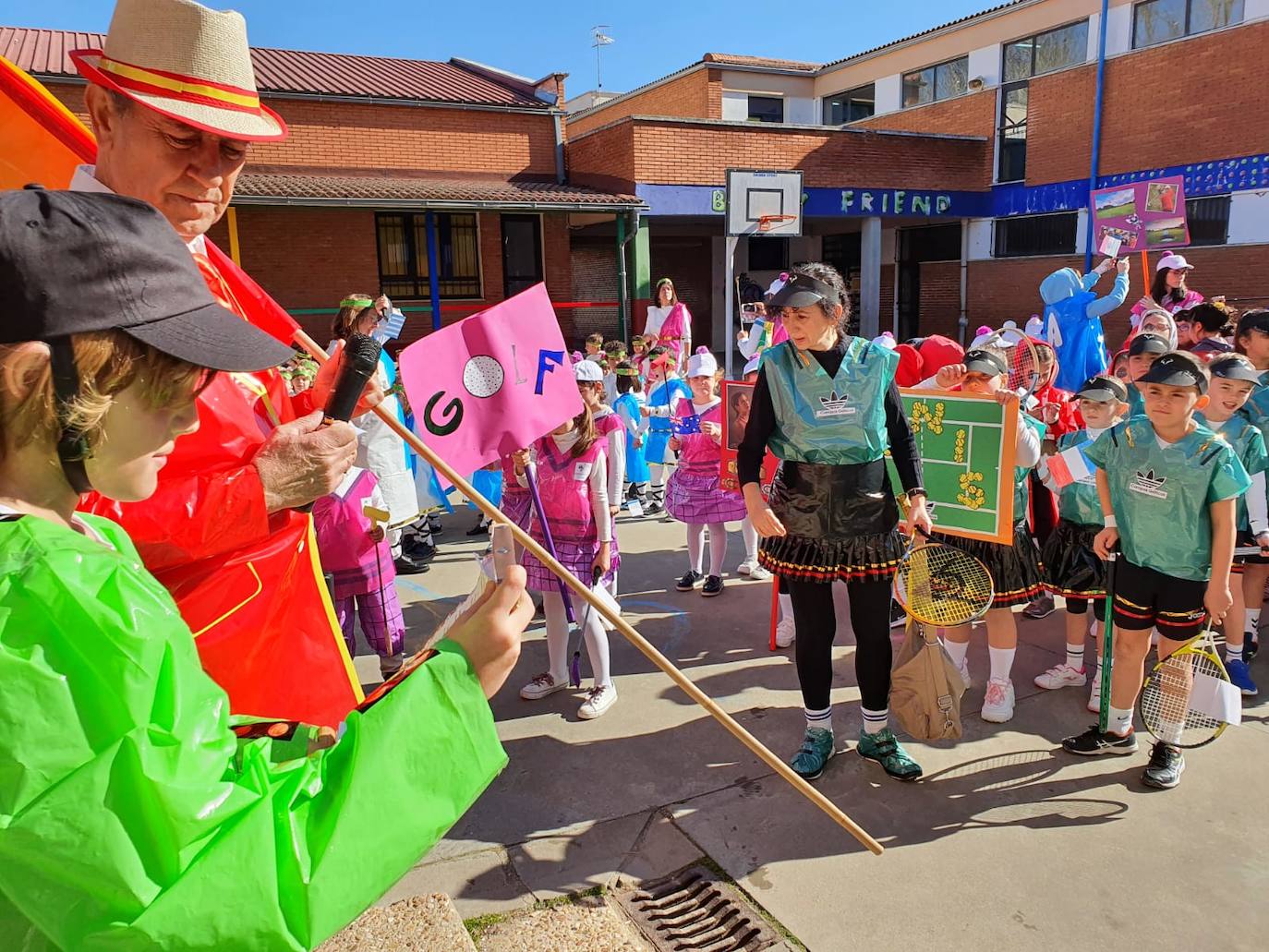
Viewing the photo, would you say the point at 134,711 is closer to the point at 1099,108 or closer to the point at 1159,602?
the point at 1159,602

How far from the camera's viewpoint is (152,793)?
2.75 feet

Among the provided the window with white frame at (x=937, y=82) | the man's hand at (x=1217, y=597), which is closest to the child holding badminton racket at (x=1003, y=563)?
the man's hand at (x=1217, y=597)

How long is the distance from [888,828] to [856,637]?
74 centimetres

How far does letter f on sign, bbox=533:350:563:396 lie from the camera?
11.2ft

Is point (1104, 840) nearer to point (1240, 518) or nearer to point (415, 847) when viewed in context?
point (1240, 518)

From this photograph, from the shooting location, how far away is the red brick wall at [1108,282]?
17.1 meters

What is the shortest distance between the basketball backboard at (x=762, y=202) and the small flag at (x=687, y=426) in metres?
5.49

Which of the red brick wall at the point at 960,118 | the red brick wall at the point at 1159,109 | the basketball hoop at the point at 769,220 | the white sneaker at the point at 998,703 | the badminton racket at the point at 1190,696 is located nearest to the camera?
the badminton racket at the point at 1190,696

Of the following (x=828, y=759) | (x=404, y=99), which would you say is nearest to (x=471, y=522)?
(x=828, y=759)

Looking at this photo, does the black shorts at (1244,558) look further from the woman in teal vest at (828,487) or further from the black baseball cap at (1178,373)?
the woman in teal vest at (828,487)

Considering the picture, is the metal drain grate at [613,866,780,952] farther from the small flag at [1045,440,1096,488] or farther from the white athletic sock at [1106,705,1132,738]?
the small flag at [1045,440,1096,488]

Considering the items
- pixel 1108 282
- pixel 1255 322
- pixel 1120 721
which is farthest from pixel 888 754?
pixel 1108 282

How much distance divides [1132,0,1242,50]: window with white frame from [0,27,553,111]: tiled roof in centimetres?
1319

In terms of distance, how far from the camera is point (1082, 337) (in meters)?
8.20
